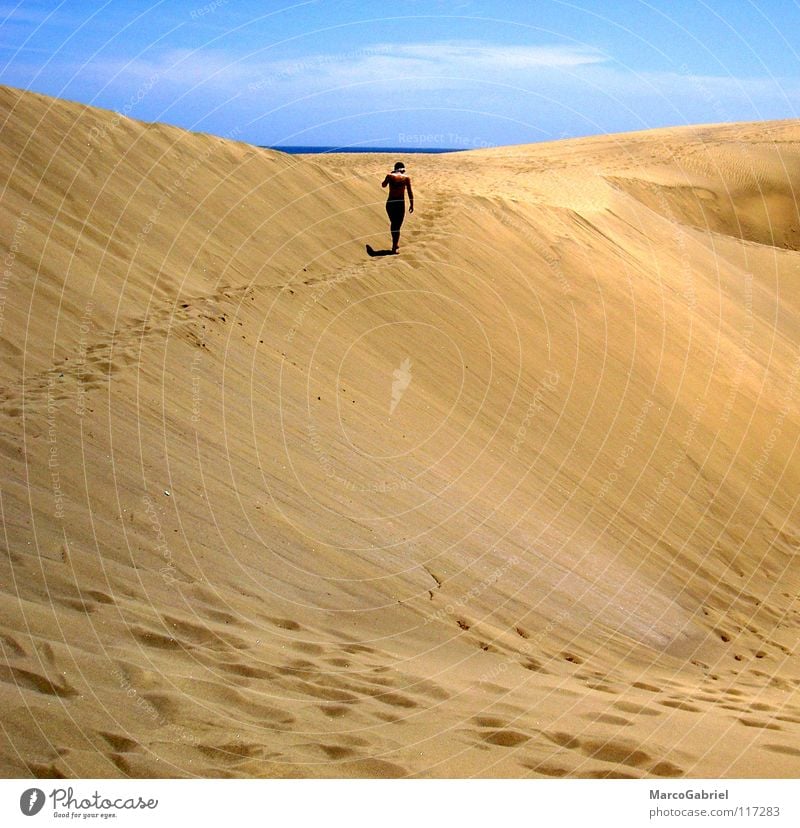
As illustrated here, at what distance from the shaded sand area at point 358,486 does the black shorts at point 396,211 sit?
42 cm

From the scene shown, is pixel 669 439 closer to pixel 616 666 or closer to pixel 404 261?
pixel 404 261

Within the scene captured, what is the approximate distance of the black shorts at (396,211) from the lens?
1314 centimetres

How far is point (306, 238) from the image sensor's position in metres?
12.8

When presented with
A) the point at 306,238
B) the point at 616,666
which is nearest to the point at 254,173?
the point at 306,238

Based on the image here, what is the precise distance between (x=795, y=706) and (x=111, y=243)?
850cm

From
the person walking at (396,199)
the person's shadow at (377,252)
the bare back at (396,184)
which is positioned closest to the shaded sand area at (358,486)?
the person's shadow at (377,252)

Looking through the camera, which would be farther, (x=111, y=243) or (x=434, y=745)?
(x=111, y=243)

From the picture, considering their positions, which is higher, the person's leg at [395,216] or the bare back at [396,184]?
the bare back at [396,184]

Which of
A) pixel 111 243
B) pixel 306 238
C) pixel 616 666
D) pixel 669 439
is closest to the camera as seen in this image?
pixel 616 666

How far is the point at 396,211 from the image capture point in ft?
43.5

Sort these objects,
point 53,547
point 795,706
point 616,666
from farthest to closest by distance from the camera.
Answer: point 616,666
point 795,706
point 53,547

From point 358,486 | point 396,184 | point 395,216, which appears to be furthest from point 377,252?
point 358,486

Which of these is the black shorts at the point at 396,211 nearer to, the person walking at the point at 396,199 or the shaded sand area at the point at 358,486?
the person walking at the point at 396,199

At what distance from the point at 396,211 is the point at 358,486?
20.3 feet
